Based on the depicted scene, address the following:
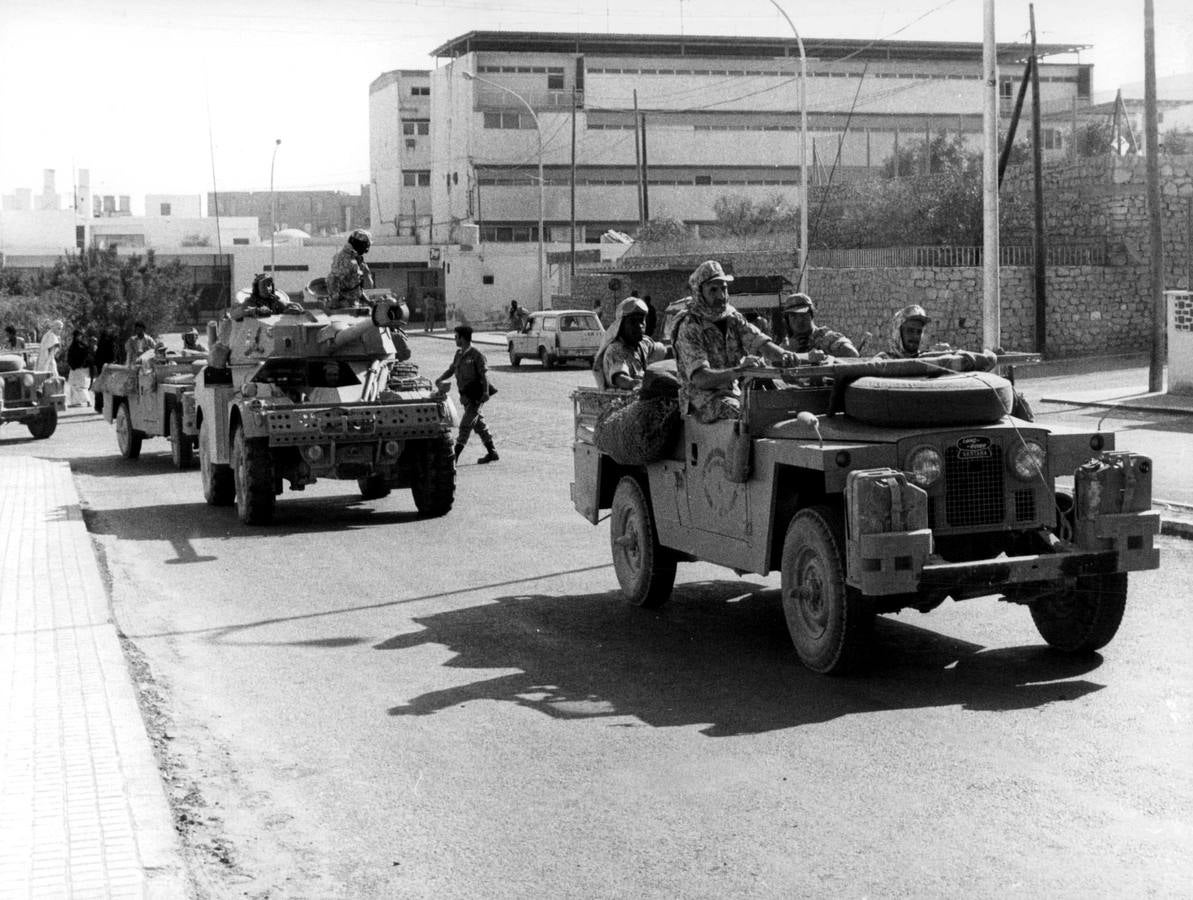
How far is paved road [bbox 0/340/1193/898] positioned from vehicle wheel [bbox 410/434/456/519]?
3.37m

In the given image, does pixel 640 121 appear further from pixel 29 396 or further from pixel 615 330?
pixel 615 330

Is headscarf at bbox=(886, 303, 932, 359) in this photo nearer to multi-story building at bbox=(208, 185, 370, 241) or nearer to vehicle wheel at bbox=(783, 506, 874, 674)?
vehicle wheel at bbox=(783, 506, 874, 674)

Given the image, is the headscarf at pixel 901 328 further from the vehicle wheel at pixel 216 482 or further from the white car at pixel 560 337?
the white car at pixel 560 337

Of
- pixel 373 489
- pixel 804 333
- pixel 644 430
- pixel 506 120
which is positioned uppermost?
pixel 506 120

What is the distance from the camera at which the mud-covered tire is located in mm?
16062

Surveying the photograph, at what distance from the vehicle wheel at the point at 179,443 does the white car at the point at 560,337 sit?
23.8 m

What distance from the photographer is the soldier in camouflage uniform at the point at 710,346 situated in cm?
993

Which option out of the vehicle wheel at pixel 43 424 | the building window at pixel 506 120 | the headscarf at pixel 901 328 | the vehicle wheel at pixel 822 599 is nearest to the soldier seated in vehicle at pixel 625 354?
the headscarf at pixel 901 328

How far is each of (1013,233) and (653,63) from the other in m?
52.9

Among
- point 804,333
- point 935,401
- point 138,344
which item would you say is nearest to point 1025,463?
point 935,401

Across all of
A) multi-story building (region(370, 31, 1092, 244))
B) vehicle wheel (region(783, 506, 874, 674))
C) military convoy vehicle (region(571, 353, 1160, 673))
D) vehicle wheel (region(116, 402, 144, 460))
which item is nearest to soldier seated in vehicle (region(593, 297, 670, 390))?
military convoy vehicle (region(571, 353, 1160, 673))

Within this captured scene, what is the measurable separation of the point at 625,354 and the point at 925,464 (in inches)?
152

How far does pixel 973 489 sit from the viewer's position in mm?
8555

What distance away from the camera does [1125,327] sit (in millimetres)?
40312
